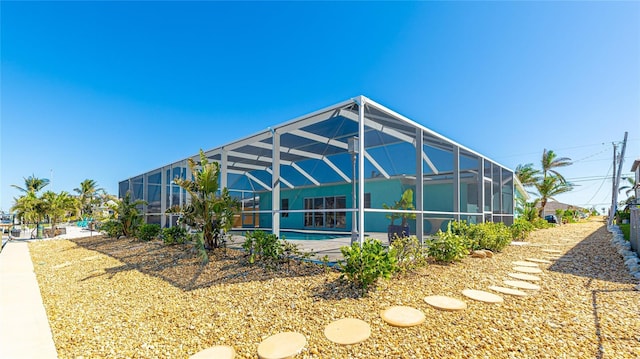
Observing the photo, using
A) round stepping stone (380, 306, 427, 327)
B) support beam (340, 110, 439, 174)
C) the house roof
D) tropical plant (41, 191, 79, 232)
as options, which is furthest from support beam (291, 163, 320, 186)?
tropical plant (41, 191, 79, 232)

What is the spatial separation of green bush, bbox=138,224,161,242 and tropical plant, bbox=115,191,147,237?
1.09m

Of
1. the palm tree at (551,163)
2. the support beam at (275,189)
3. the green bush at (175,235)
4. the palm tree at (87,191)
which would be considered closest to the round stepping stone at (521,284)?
the support beam at (275,189)

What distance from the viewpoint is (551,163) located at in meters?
24.3

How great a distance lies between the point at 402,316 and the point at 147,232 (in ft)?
33.7

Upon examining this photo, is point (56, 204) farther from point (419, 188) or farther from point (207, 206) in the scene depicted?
point (419, 188)

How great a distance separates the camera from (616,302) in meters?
3.66

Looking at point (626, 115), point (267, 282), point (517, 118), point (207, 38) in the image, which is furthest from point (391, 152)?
point (626, 115)

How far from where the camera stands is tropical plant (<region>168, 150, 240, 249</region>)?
6830mm

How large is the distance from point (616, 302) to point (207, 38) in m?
13.8

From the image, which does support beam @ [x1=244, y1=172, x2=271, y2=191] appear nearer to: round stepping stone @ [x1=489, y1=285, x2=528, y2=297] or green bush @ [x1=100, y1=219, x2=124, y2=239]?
green bush @ [x1=100, y1=219, x2=124, y2=239]

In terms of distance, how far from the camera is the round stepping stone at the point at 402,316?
10.1ft

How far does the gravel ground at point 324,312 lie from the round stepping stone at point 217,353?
0.09 metres

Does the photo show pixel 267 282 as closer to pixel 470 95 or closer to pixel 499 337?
pixel 499 337

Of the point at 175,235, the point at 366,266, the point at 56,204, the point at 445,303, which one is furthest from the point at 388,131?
the point at 56,204
